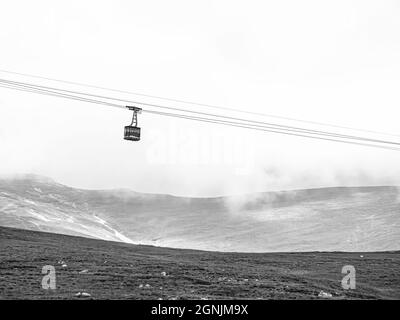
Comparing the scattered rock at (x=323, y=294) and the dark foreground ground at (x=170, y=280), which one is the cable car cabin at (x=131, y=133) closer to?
the dark foreground ground at (x=170, y=280)

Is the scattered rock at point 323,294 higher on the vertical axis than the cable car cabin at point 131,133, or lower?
lower

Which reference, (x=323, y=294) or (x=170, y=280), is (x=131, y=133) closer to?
(x=170, y=280)

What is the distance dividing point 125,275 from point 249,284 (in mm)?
10672

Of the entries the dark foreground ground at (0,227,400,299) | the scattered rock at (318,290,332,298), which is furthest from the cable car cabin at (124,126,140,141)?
the scattered rock at (318,290,332,298)

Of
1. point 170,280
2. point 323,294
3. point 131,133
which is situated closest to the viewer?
point 323,294

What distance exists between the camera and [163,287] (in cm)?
4034

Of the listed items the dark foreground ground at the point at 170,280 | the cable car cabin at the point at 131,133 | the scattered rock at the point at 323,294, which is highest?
the cable car cabin at the point at 131,133

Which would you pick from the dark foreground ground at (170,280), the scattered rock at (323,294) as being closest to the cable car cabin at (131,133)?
the dark foreground ground at (170,280)

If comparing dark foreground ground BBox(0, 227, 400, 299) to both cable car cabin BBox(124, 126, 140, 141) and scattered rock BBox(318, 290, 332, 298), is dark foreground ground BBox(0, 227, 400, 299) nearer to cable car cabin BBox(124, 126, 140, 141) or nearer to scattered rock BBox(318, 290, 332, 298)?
scattered rock BBox(318, 290, 332, 298)

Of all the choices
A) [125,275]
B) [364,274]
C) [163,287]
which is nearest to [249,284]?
[163,287]

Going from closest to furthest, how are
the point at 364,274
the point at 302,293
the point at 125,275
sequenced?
the point at 302,293 < the point at 125,275 < the point at 364,274

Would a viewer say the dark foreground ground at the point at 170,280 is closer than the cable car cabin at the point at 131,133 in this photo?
Yes

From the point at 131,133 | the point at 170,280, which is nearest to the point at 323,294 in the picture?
the point at 170,280
